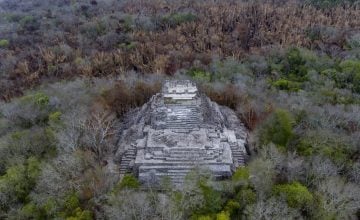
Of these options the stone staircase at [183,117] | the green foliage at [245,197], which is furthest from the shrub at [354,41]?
the green foliage at [245,197]

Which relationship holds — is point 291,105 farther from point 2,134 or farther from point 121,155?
point 2,134

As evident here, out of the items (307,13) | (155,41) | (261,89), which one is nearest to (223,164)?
(261,89)

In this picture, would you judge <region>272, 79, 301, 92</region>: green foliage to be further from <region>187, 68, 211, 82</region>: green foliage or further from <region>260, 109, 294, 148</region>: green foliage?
<region>260, 109, 294, 148</region>: green foliage

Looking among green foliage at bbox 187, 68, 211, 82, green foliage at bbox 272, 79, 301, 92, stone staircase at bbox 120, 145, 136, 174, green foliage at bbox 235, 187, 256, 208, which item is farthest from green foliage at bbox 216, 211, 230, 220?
green foliage at bbox 272, 79, 301, 92

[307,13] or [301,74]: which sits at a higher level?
[307,13]

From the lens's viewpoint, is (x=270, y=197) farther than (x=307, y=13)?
No

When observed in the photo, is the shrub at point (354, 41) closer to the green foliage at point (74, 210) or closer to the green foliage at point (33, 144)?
the green foliage at point (33, 144)
